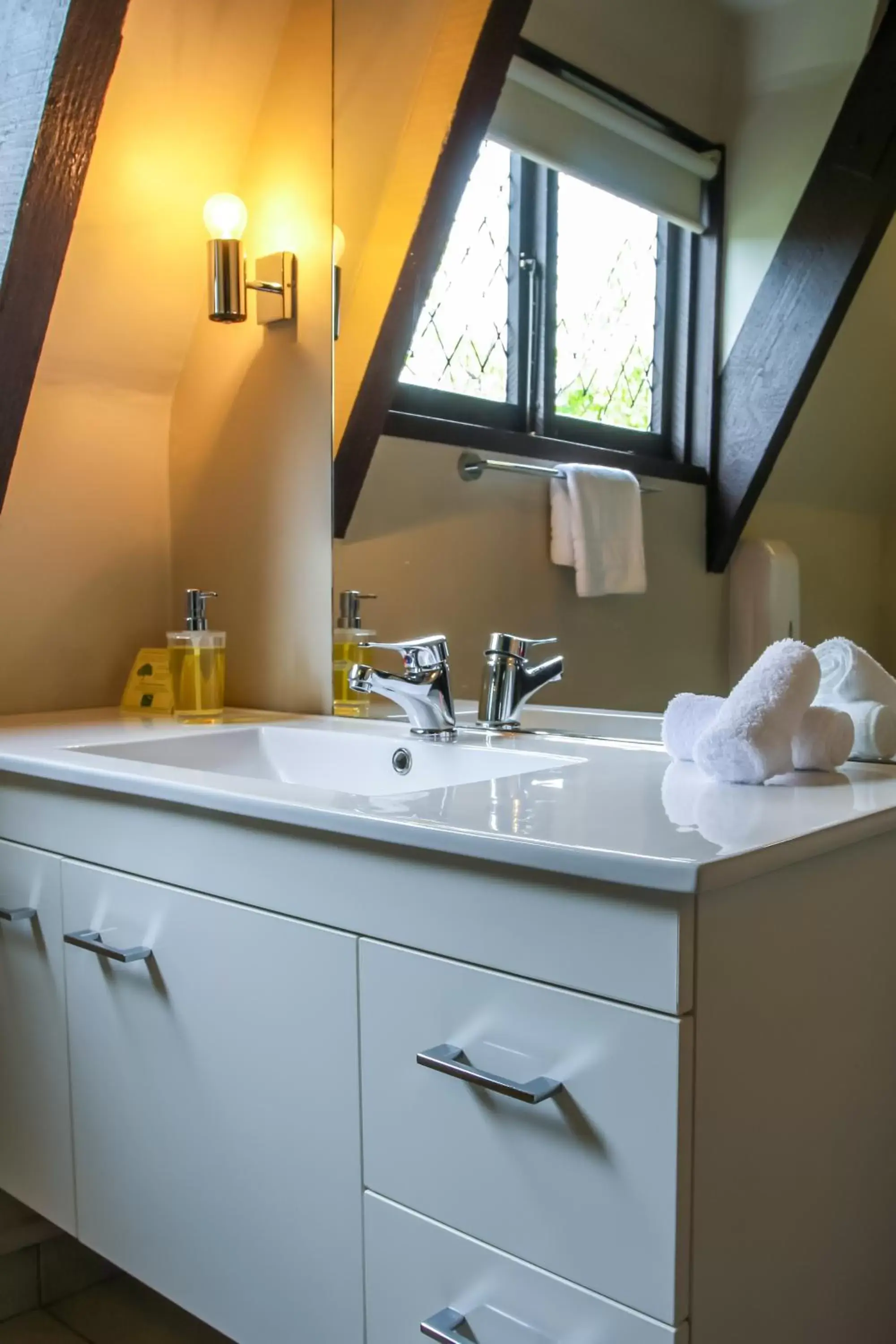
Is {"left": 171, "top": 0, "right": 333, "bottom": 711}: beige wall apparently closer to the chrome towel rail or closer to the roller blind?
the chrome towel rail

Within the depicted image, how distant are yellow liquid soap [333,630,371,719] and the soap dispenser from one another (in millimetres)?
176

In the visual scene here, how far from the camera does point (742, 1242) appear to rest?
2.72 ft

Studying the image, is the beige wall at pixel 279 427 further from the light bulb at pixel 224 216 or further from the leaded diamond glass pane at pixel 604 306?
the leaded diamond glass pane at pixel 604 306

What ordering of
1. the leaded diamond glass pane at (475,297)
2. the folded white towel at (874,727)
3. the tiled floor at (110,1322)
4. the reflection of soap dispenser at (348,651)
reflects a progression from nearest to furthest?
the folded white towel at (874,727), the leaded diamond glass pane at (475,297), the tiled floor at (110,1322), the reflection of soap dispenser at (348,651)

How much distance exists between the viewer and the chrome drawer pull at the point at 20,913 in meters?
1.37

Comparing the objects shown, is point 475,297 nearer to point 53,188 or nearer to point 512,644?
point 512,644

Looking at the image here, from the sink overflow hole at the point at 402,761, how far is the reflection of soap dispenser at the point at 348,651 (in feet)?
0.86

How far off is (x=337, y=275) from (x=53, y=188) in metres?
0.41

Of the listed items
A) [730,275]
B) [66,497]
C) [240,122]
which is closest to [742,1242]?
[730,275]

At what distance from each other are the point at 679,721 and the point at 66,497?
1.10 metres

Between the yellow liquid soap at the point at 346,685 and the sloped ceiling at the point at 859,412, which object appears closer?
the sloped ceiling at the point at 859,412

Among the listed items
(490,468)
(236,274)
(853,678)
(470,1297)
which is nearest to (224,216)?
(236,274)

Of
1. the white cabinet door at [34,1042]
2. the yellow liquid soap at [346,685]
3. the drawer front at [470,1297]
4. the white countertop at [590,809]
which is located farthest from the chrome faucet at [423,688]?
the drawer front at [470,1297]

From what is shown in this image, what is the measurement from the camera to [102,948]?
1228 millimetres
